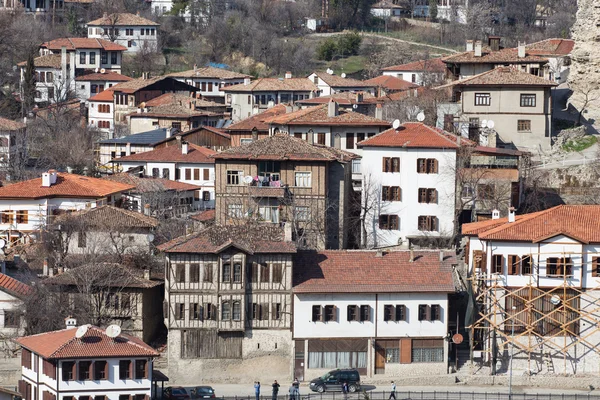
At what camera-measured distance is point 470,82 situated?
92.7 metres

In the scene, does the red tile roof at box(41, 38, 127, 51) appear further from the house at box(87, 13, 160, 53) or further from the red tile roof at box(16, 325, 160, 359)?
the red tile roof at box(16, 325, 160, 359)

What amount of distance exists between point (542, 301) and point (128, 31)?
94.9m

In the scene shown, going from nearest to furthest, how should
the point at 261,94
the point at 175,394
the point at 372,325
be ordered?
1. the point at 175,394
2. the point at 372,325
3. the point at 261,94

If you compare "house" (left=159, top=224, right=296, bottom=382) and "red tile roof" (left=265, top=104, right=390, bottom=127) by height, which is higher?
"red tile roof" (left=265, top=104, right=390, bottom=127)

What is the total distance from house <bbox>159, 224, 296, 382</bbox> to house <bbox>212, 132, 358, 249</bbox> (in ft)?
33.5

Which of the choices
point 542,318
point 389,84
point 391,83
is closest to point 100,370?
point 542,318

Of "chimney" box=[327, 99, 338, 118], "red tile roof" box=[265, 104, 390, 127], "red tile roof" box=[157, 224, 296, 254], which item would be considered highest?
"chimney" box=[327, 99, 338, 118]

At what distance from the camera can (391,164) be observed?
265 feet

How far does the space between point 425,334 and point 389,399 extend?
175 inches

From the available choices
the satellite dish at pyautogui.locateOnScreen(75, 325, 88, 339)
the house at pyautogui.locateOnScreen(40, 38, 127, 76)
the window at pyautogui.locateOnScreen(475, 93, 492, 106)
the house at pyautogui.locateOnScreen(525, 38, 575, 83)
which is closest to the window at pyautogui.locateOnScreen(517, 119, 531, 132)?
the window at pyautogui.locateOnScreen(475, 93, 492, 106)

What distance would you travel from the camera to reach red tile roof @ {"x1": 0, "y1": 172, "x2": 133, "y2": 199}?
82.8m

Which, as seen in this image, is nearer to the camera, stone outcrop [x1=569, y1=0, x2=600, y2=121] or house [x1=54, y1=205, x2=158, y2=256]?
house [x1=54, y1=205, x2=158, y2=256]

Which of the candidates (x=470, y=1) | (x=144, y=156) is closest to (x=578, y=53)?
(x=144, y=156)

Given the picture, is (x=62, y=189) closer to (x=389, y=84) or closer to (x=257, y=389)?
(x=257, y=389)
